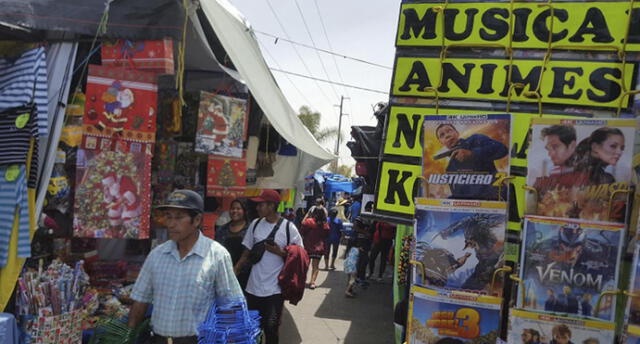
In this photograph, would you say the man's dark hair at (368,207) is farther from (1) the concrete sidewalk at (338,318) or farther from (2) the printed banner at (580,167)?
(1) the concrete sidewalk at (338,318)

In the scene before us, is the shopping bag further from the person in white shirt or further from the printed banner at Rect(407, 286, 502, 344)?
the printed banner at Rect(407, 286, 502, 344)

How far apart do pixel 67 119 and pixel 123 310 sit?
168 cm

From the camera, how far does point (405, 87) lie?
2.99m

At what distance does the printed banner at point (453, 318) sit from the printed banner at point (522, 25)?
61.4 inches

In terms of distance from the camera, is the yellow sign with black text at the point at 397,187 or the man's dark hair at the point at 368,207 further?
the man's dark hair at the point at 368,207

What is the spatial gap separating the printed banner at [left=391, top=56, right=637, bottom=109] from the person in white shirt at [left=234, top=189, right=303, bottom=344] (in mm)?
2206

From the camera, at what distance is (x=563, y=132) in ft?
7.14

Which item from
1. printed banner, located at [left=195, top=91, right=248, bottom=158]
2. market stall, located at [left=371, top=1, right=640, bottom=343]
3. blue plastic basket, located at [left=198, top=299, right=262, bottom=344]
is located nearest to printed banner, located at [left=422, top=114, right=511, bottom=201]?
market stall, located at [left=371, top=1, right=640, bottom=343]

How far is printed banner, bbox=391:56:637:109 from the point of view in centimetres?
268

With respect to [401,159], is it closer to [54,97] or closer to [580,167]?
[580,167]

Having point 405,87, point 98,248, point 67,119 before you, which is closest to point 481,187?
point 405,87

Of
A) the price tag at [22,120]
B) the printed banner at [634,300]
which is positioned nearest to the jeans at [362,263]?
the price tag at [22,120]

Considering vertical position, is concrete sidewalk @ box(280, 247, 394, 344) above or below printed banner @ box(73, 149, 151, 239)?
below

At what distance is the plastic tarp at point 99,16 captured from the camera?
3510 millimetres
